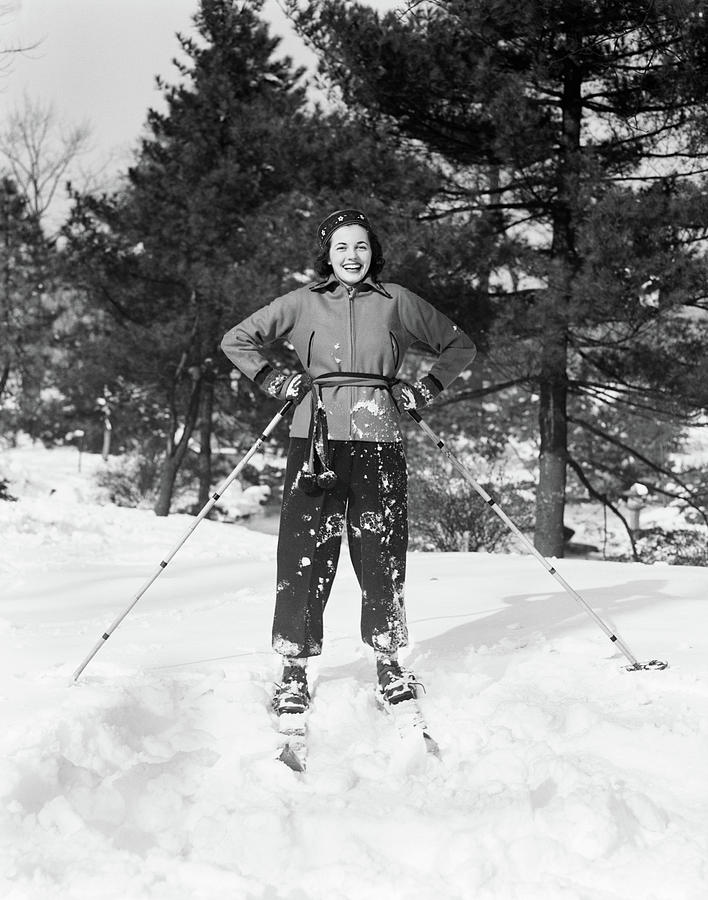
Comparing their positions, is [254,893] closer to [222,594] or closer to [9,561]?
[222,594]

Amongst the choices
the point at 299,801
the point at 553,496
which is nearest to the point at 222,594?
the point at 299,801

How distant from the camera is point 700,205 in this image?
8641 mm

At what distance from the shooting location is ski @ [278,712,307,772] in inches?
109

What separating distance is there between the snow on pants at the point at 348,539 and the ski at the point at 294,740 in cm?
25

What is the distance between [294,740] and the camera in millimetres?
2906

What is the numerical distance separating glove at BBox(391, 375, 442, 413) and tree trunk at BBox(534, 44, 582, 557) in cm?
595

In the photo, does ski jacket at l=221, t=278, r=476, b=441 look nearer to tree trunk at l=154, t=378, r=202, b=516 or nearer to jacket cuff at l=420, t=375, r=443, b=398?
jacket cuff at l=420, t=375, r=443, b=398

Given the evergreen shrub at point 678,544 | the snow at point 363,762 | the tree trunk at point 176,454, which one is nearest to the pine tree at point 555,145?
the evergreen shrub at point 678,544

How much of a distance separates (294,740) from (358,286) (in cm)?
166

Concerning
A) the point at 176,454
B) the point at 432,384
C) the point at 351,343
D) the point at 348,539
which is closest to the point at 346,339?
the point at 351,343

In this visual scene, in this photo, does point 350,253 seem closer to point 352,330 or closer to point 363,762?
point 352,330

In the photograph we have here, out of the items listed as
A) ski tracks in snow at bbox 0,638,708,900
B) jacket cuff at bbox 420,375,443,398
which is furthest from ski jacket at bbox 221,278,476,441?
ski tracks in snow at bbox 0,638,708,900

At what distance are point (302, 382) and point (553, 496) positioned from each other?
25.9ft

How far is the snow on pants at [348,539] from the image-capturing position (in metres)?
3.22
